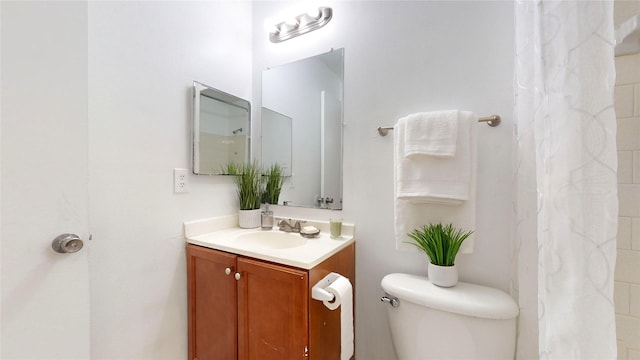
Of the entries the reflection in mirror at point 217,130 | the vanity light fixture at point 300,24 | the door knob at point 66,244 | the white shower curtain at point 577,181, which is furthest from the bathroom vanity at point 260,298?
the vanity light fixture at point 300,24

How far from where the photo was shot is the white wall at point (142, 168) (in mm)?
899

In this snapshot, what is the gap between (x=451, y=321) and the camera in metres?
0.84

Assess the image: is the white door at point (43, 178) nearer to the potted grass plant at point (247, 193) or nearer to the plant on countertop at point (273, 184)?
the potted grass plant at point (247, 193)

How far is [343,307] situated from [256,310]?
0.36m

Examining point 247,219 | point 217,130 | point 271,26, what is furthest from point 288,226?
point 271,26

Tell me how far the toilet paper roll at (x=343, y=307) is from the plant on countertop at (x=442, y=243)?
0.37 metres

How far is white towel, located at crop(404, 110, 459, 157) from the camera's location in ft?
3.06

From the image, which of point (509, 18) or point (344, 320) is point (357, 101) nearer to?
point (509, 18)

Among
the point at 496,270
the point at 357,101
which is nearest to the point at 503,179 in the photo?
the point at 496,270

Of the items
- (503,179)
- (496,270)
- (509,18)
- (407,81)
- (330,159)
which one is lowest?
(496,270)

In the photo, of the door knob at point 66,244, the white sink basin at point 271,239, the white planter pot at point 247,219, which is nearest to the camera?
the door knob at point 66,244

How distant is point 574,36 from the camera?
0.53m

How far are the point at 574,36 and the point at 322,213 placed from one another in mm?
1130

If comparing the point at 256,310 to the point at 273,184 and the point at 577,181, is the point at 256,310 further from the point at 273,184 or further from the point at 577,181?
the point at 577,181
